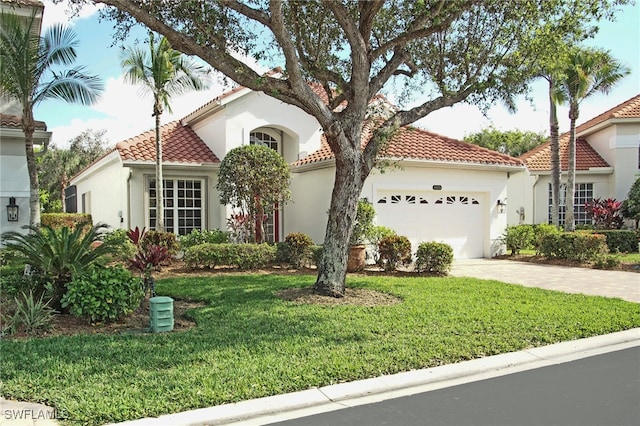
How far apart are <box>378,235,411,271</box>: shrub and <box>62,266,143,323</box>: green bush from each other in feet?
25.3

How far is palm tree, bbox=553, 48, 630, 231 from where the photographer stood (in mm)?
19094

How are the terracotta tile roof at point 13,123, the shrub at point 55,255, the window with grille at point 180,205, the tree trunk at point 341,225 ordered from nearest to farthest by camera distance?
the shrub at point 55,255 → the tree trunk at point 341,225 → the terracotta tile roof at point 13,123 → the window with grille at point 180,205

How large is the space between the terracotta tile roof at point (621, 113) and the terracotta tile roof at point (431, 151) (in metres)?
8.49

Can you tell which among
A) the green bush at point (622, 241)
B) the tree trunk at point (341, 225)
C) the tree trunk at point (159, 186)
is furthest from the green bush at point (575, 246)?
the tree trunk at point (159, 186)

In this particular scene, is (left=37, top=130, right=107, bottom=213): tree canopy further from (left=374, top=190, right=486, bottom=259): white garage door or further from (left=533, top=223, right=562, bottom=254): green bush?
(left=533, top=223, right=562, bottom=254): green bush

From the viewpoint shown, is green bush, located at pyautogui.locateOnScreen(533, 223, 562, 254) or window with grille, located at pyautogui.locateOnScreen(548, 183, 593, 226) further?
window with grille, located at pyautogui.locateOnScreen(548, 183, 593, 226)

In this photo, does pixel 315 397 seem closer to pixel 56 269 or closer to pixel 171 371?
pixel 171 371

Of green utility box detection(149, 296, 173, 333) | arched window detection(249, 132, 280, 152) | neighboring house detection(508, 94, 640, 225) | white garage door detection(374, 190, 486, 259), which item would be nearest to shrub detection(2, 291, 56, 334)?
green utility box detection(149, 296, 173, 333)

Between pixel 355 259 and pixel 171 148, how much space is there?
7759 mm

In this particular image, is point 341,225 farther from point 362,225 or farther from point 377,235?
point 377,235

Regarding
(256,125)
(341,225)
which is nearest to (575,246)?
(341,225)

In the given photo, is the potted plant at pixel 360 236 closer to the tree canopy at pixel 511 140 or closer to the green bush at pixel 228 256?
the green bush at pixel 228 256

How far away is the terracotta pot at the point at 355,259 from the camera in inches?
564

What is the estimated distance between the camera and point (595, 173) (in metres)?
23.7
